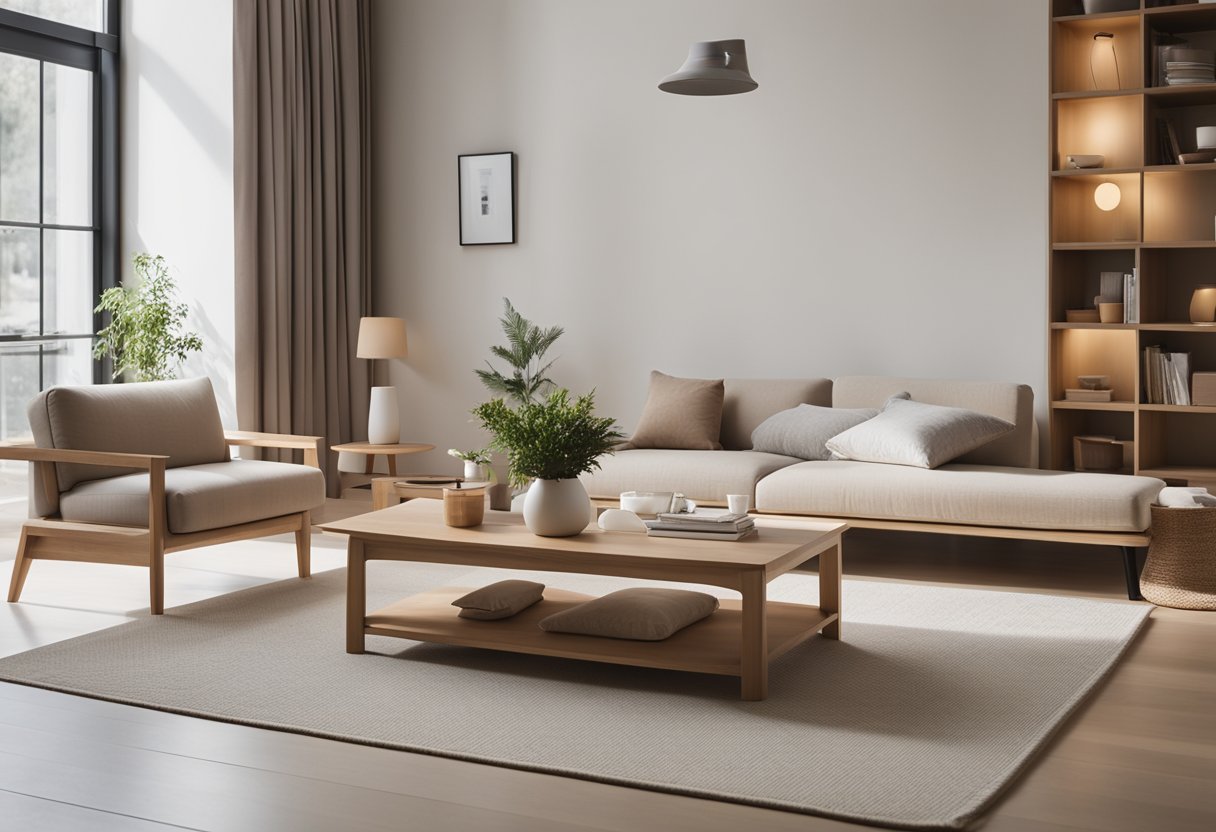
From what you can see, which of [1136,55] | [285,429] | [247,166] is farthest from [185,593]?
[1136,55]

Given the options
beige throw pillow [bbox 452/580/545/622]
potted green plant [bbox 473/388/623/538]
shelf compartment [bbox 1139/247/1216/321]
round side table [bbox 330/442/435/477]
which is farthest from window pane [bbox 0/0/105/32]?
shelf compartment [bbox 1139/247/1216/321]

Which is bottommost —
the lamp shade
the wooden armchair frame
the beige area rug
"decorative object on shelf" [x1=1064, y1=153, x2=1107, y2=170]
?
the beige area rug

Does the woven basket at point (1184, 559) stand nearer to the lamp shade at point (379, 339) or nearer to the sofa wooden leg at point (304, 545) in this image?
the sofa wooden leg at point (304, 545)

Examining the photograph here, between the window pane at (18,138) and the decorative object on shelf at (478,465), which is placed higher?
the window pane at (18,138)

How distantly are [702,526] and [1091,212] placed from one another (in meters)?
3.19

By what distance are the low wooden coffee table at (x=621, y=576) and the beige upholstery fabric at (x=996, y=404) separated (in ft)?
5.86

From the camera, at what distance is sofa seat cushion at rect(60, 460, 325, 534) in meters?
4.27

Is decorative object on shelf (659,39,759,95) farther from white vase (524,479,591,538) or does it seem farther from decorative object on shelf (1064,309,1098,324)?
decorative object on shelf (1064,309,1098,324)

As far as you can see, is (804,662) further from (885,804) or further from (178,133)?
(178,133)

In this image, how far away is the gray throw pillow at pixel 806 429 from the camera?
5.43 m

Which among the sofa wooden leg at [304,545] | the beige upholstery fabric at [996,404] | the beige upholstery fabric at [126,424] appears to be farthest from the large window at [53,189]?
the beige upholstery fabric at [996,404]

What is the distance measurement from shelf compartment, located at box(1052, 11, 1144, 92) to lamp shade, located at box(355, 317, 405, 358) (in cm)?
363

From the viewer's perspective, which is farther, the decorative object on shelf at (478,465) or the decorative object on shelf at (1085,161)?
the decorative object on shelf at (1085,161)

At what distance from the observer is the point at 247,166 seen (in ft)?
21.1
